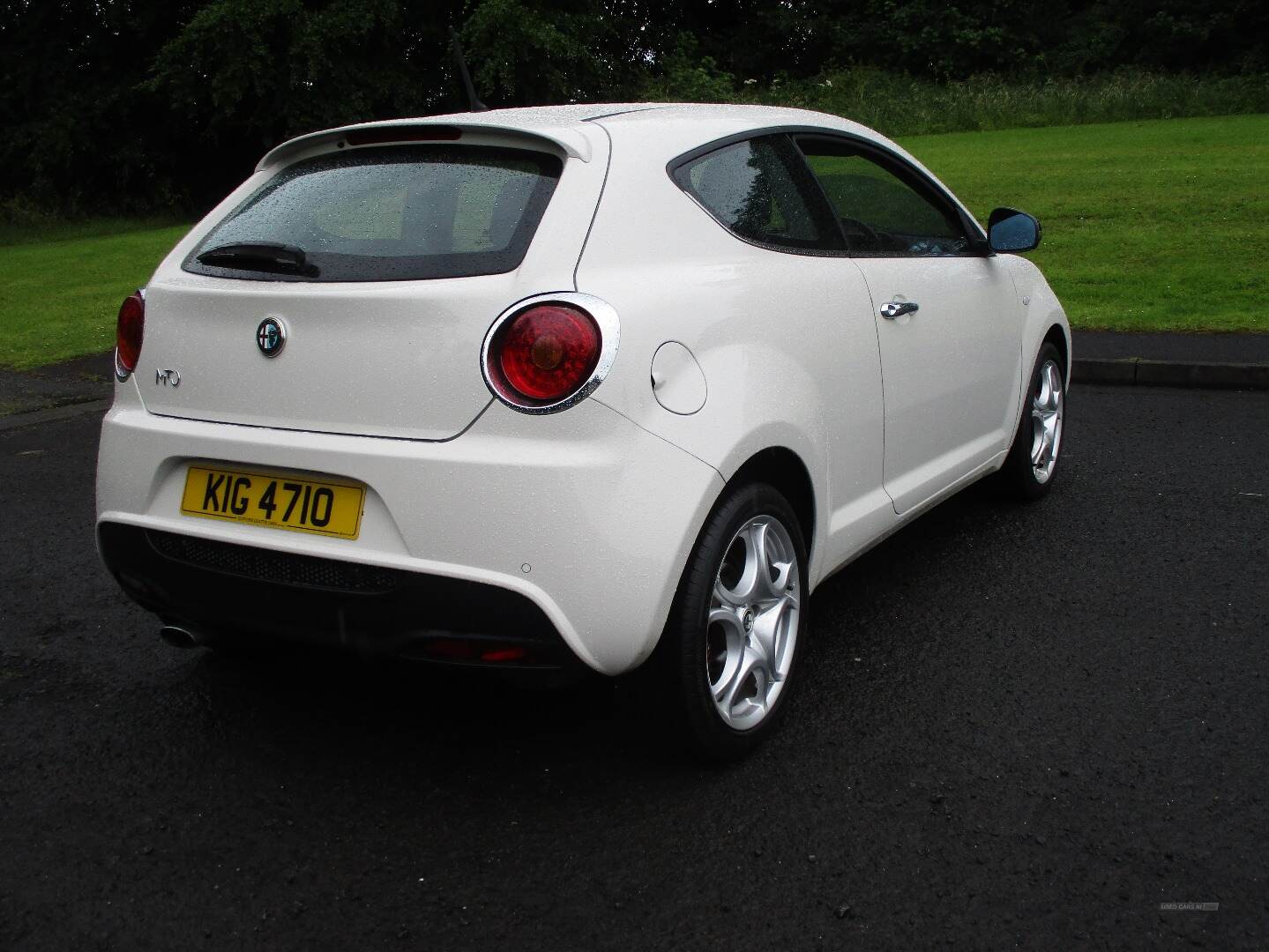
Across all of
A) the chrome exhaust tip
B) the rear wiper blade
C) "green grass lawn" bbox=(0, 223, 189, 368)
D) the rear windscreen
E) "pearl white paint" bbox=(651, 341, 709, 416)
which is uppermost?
the rear windscreen

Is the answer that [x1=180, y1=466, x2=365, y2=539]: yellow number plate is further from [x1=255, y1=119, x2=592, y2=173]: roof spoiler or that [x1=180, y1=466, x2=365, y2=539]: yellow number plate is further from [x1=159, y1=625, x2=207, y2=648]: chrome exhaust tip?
[x1=255, y1=119, x2=592, y2=173]: roof spoiler

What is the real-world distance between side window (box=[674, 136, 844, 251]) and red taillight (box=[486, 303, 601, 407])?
0.70 meters

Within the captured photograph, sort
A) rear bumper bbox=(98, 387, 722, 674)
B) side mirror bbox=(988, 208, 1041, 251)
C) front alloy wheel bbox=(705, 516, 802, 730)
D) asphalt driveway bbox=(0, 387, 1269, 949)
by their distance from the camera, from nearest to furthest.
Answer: asphalt driveway bbox=(0, 387, 1269, 949) < rear bumper bbox=(98, 387, 722, 674) < front alloy wheel bbox=(705, 516, 802, 730) < side mirror bbox=(988, 208, 1041, 251)

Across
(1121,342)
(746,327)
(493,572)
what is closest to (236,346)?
(493,572)

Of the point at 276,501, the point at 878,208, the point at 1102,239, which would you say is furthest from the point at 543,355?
the point at 1102,239

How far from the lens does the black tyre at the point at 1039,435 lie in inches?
210

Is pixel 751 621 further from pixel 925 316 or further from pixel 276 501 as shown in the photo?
pixel 925 316

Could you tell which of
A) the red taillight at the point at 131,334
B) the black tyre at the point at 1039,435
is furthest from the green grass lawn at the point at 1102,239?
the red taillight at the point at 131,334

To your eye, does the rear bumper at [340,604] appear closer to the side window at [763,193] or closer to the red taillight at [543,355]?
the red taillight at [543,355]

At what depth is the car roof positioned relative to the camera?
3.24 meters

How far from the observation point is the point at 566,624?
2811 millimetres

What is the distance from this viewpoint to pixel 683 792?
3.17m

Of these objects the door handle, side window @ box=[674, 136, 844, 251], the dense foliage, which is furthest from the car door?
the dense foliage

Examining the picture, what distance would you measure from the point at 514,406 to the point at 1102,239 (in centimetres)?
1173
